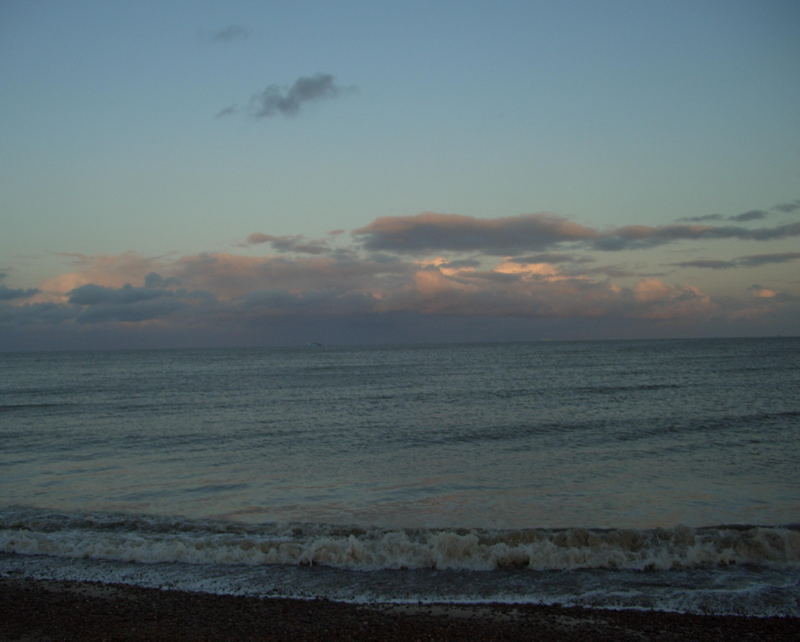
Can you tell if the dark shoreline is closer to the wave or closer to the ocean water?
the ocean water

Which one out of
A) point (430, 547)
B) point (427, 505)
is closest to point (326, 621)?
point (430, 547)

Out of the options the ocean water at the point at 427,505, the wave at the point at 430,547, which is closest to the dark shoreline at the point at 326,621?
the ocean water at the point at 427,505

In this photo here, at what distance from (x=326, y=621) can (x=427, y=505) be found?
21.0 feet

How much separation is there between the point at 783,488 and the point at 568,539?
7568 mm

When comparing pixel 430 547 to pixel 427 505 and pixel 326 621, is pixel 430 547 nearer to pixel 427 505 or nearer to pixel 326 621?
pixel 326 621

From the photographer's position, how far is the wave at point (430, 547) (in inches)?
407

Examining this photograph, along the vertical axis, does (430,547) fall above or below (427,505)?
above

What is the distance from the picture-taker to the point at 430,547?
35.3ft

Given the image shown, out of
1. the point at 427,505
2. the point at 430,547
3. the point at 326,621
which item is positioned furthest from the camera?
the point at 427,505

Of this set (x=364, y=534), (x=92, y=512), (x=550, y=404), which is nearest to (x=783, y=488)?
(x=364, y=534)

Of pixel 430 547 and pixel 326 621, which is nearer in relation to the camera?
pixel 326 621

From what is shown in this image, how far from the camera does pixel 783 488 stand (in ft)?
48.7

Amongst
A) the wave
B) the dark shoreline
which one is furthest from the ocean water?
the dark shoreline

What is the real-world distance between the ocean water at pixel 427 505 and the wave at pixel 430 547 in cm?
4
